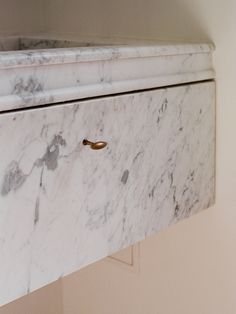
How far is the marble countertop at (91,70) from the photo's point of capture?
0.83 meters

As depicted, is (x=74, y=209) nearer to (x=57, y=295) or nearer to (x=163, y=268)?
(x=163, y=268)

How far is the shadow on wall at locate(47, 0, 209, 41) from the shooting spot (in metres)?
1.24

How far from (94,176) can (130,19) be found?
1.86 feet

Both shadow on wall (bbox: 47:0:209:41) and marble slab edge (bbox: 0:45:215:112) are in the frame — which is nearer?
marble slab edge (bbox: 0:45:215:112)

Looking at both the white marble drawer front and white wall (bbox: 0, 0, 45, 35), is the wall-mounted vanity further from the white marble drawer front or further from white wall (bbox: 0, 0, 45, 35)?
white wall (bbox: 0, 0, 45, 35)

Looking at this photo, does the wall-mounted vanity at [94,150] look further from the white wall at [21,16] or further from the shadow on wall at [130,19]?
the white wall at [21,16]

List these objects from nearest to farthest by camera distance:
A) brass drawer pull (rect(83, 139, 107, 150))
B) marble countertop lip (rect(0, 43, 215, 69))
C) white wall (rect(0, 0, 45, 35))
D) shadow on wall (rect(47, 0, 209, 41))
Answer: marble countertop lip (rect(0, 43, 215, 69)) < brass drawer pull (rect(83, 139, 107, 150)) < shadow on wall (rect(47, 0, 209, 41)) < white wall (rect(0, 0, 45, 35))

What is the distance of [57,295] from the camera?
1.74 meters

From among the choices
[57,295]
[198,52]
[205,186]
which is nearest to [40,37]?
[198,52]

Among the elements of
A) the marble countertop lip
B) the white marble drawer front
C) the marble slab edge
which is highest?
the marble countertop lip

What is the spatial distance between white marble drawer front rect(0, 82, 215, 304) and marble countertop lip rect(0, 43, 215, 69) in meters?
0.08

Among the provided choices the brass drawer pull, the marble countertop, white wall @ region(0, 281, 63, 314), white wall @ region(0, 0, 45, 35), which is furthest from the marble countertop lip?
white wall @ region(0, 281, 63, 314)

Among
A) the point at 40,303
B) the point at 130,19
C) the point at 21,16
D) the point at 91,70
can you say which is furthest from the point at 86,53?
the point at 40,303

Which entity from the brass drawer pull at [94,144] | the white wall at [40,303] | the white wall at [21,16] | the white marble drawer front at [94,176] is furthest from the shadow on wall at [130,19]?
the white wall at [40,303]
